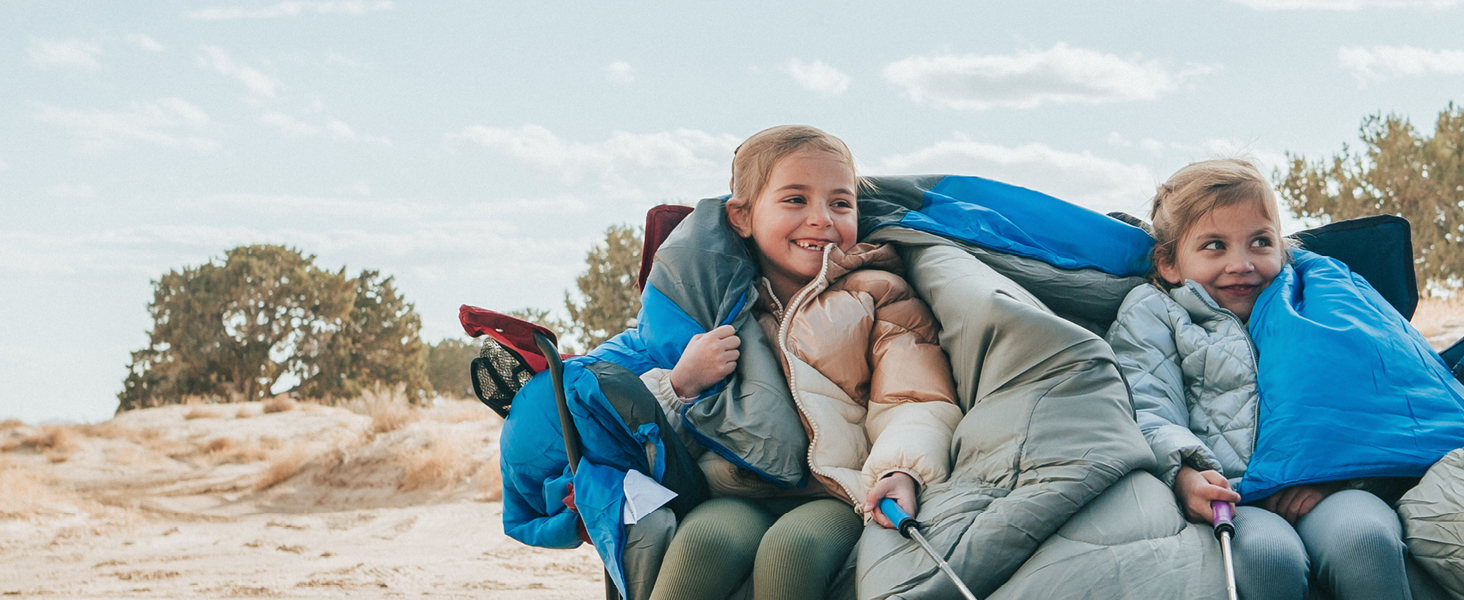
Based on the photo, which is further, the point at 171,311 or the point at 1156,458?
the point at 171,311

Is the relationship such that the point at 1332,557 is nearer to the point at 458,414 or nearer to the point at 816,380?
the point at 816,380

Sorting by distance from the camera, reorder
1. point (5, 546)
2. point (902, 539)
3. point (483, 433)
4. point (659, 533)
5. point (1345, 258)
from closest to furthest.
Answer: point (902, 539), point (659, 533), point (1345, 258), point (5, 546), point (483, 433)

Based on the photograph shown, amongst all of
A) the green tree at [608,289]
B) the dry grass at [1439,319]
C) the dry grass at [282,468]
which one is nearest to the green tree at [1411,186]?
the dry grass at [1439,319]

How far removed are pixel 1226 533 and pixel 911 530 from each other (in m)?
0.58

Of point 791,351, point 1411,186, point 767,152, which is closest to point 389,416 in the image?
point 767,152

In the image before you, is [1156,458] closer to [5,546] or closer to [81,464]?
[5,546]

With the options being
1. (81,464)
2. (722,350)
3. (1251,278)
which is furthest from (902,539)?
(81,464)

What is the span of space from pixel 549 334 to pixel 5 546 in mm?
6844

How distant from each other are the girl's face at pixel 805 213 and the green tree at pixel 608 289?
429 inches

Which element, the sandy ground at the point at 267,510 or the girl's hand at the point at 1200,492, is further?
the sandy ground at the point at 267,510

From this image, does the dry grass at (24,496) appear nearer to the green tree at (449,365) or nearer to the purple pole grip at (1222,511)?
the purple pole grip at (1222,511)

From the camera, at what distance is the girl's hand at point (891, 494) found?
203cm

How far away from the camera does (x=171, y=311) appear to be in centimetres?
1670

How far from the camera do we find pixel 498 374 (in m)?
2.52
